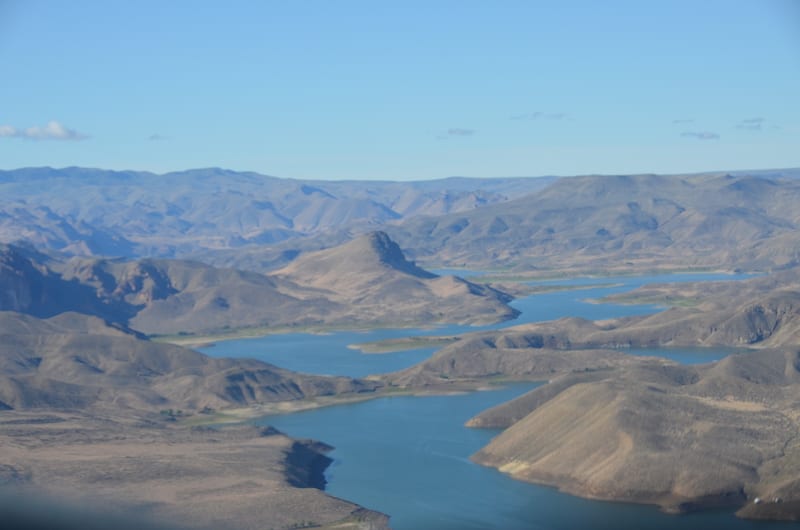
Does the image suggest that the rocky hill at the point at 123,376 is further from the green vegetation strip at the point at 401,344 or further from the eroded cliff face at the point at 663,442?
the eroded cliff face at the point at 663,442

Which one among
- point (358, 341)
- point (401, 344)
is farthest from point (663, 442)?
point (358, 341)

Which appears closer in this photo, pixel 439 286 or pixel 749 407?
pixel 749 407

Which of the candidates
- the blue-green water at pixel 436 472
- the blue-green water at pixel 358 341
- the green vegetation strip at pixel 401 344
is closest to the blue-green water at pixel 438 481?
the blue-green water at pixel 436 472

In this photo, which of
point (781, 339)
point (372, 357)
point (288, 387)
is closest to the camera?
point (288, 387)

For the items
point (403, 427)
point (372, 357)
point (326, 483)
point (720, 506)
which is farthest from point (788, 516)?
point (372, 357)

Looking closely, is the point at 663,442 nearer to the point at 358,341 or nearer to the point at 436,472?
the point at 436,472

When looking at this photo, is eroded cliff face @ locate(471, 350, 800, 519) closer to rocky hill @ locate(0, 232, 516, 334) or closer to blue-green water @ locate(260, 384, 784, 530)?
blue-green water @ locate(260, 384, 784, 530)

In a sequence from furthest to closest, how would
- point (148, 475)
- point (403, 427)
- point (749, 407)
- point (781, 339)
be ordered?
point (781, 339) < point (403, 427) < point (749, 407) < point (148, 475)

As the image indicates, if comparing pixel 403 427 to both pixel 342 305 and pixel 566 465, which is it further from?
pixel 342 305

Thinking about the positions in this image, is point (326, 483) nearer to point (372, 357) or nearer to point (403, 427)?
point (403, 427)
